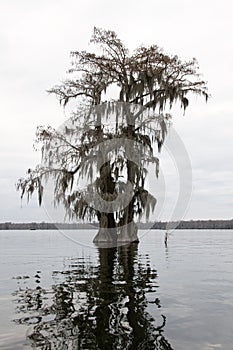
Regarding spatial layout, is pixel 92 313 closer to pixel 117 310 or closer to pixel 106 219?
pixel 117 310

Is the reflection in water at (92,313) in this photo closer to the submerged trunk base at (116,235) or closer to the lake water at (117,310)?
the lake water at (117,310)

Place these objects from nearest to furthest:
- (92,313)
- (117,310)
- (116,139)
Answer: (92,313) → (117,310) → (116,139)

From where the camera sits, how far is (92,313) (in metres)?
6.41

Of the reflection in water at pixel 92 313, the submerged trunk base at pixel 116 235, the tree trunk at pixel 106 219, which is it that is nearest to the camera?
the reflection in water at pixel 92 313

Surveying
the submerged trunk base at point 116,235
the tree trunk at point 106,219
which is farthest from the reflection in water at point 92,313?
the submerged trunk base at point 116,235

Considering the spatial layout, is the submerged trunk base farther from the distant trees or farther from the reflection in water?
the reflection in water

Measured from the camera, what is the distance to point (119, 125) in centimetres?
2562

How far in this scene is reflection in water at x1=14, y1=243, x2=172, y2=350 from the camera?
16.3 ft

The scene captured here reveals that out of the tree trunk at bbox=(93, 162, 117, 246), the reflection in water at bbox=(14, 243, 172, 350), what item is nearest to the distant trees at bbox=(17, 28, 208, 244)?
the tree trunk at bbox=(93, 162, 117, 246)

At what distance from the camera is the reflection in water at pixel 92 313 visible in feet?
16.3

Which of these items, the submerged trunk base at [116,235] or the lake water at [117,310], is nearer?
the lake water at [117,310]

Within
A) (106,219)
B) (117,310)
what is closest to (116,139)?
(106,219)

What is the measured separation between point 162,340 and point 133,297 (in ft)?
9.18

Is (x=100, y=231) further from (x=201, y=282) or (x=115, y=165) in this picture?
(x=201, y=282)
